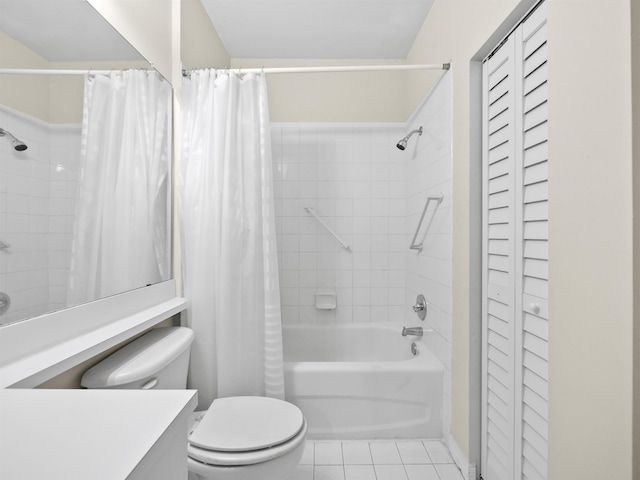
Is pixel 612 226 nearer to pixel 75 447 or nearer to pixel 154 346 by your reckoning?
pixel 75 447

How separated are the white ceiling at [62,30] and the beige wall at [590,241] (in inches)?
53.9

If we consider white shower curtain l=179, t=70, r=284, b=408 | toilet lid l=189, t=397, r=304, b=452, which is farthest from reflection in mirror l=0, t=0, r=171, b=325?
toilet lid l=189, t=397, r=304, b=452

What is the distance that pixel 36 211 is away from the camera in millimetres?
991

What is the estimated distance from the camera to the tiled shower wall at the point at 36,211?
2.96 feet

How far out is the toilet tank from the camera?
3.59 feet

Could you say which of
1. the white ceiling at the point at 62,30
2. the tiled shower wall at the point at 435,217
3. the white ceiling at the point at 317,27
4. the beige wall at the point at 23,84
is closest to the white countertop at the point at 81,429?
the beige wall at the point at 23,84

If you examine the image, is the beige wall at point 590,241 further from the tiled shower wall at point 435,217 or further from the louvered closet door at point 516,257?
the tiled shower wall at point 435,217

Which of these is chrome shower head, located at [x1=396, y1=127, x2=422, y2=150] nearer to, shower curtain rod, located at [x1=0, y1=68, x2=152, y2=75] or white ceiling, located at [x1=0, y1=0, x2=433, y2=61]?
white ceiling, located at [x1=0, y1=0, x2=433, y2=61]

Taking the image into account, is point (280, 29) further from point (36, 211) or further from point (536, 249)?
point (536, 249)

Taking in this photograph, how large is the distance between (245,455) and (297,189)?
6.25ft

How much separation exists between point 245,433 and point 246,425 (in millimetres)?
49

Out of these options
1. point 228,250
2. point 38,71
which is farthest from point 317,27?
point 38,71

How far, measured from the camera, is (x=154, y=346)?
1364 millimetres

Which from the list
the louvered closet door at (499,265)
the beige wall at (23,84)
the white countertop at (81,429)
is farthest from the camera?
the louvered closet door at (499,265)
